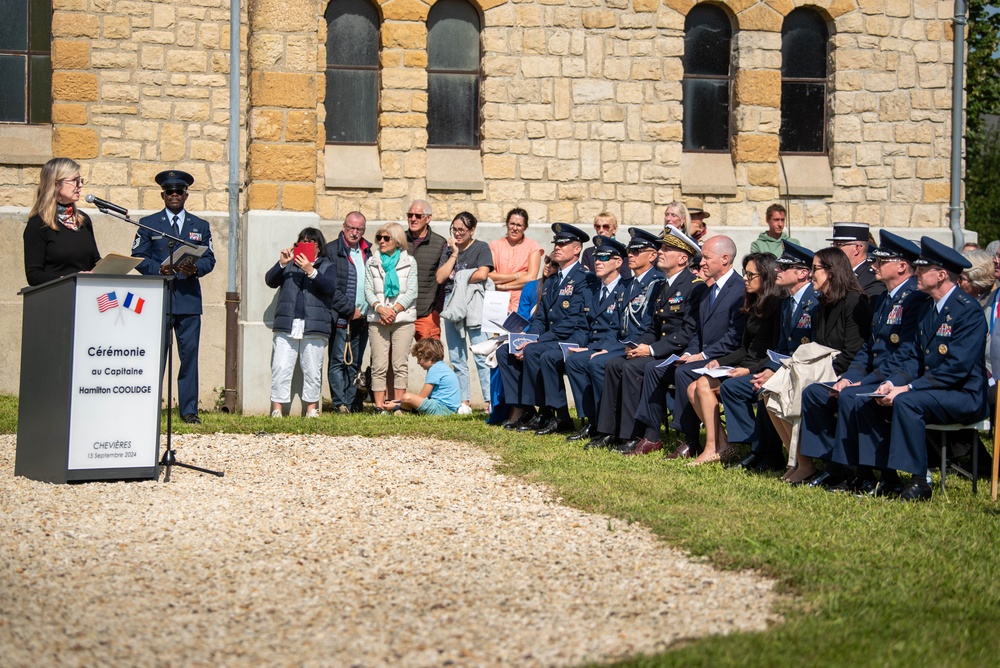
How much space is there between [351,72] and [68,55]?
3.07 meters

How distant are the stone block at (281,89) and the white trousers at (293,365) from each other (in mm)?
2524

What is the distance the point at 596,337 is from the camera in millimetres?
11367

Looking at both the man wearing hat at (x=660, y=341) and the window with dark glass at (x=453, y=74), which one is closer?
the man wearing hat at (x=660, y=341)

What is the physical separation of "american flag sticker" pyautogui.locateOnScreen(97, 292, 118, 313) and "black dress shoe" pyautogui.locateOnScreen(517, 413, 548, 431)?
178 inches

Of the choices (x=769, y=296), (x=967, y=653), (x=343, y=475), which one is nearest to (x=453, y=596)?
(x=967, y=653)

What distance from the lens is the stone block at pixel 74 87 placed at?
1387cm

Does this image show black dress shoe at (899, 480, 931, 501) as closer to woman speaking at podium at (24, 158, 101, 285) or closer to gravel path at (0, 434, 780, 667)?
gravel path at (0, 434, 780, 667)

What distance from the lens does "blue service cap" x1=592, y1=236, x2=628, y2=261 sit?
1120 centimetres

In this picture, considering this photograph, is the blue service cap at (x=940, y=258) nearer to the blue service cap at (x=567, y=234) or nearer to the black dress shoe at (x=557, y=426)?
the blue service cap at (x=567, y=234)

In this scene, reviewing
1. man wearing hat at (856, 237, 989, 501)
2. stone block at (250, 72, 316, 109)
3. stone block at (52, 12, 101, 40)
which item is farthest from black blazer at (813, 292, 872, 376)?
stone block at (52, 12, 101, 40)

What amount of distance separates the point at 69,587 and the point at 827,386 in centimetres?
502

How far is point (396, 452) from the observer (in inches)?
387

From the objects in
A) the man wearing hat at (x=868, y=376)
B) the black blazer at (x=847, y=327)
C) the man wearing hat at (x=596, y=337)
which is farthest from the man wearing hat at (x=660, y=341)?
the man wearing hat at (x=868, y=376)

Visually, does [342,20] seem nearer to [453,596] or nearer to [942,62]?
[942,62]
